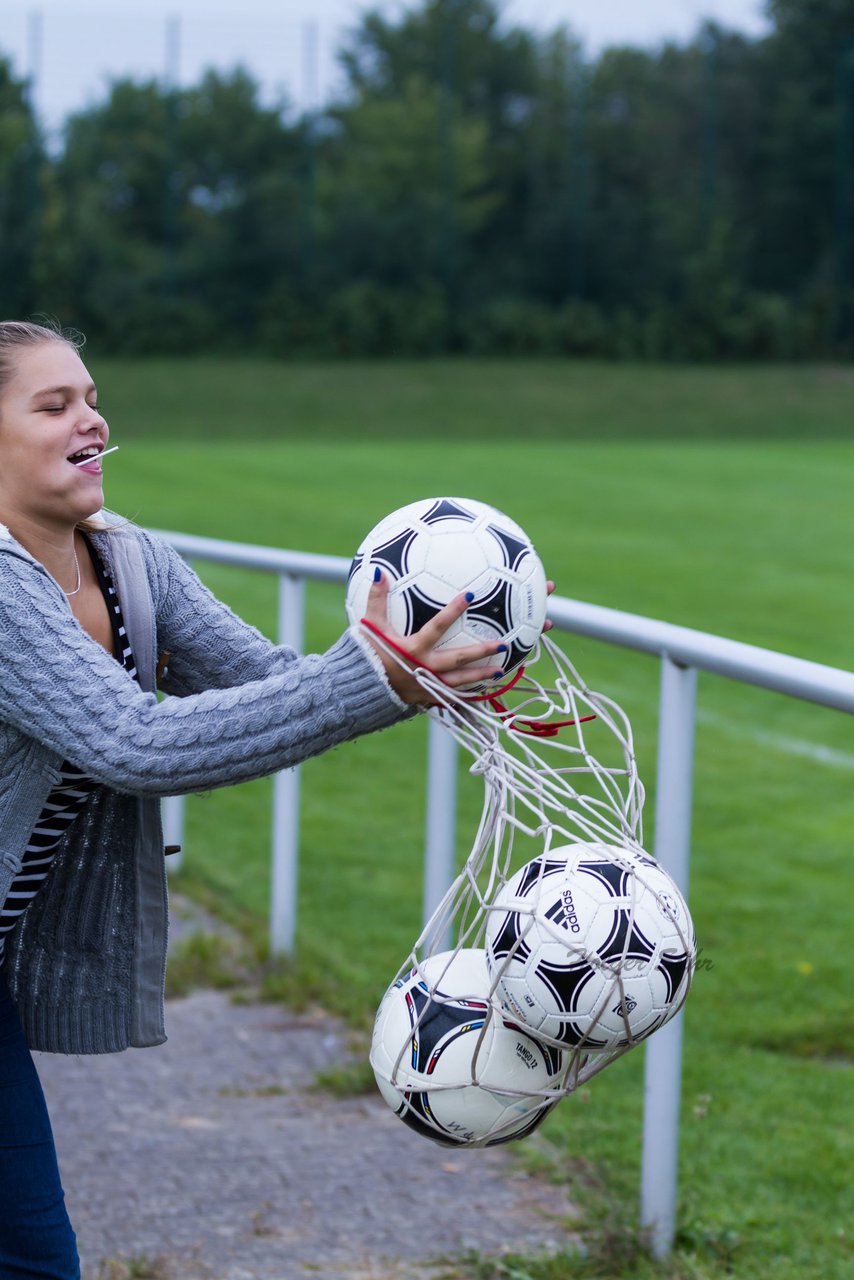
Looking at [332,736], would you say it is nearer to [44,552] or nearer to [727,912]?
[44,552]

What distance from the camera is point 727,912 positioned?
19.2 ft

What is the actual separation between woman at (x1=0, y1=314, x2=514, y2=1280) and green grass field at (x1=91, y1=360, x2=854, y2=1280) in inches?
40.9

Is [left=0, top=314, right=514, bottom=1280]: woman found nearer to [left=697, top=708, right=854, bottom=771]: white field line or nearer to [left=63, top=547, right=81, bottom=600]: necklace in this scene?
[left=63, top=547, right=81, bottom=600]: necklace

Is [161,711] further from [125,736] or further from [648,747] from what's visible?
[648,747]

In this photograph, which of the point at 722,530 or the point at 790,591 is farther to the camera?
the point at 722,530

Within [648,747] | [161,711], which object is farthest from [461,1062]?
[648,747]

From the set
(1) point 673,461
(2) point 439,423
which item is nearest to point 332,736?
(1) point 673,461

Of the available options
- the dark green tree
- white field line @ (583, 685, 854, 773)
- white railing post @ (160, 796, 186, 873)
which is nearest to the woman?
white railing post @ (160, 796, 186, 873)

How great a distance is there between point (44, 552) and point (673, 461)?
21.6 m

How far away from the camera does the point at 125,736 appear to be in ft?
6.88

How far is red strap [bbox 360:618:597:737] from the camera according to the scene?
81.9 inches

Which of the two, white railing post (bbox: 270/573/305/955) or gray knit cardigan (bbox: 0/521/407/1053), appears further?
white railing post (bbox: 270/573/305/955)

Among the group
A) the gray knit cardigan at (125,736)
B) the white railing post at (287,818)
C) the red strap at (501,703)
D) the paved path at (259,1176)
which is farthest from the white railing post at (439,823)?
the red strap at (501,703)

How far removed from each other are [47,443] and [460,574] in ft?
1.94
